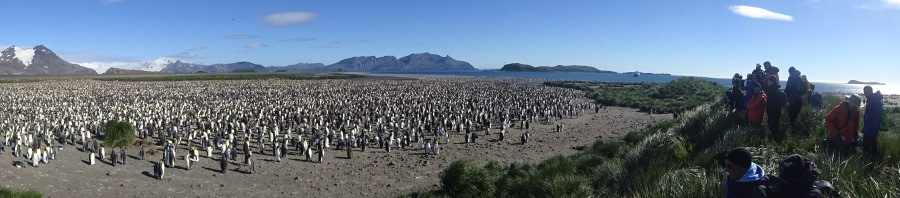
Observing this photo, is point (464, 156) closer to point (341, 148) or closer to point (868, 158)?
point (341, 148)

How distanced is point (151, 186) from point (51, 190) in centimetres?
240

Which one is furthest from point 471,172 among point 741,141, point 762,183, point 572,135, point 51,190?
point 572,135

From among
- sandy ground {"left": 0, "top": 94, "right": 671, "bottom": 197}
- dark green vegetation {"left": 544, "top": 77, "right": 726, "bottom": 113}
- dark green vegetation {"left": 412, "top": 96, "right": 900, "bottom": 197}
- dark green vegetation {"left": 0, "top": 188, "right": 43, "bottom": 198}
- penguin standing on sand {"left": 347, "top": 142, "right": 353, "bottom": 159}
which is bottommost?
sandy ground {"left": 0, "top": 94, "right": 671, "bottom": 197}

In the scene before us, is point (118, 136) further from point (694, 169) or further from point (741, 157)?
point (741, 157)

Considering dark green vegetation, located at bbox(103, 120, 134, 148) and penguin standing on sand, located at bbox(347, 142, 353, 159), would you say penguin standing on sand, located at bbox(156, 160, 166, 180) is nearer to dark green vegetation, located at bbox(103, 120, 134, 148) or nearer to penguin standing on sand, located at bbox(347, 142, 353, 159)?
dark green vegetation, located at bbox(103, 120, 134, 148)

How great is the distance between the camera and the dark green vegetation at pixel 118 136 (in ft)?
70.0

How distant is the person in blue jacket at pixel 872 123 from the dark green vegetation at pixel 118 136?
22.9 metres

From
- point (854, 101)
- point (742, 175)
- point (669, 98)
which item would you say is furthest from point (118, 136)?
point (669, 98)

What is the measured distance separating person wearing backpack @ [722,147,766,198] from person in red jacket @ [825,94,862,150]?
13.2 ft

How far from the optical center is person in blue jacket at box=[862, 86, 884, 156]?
295 inches

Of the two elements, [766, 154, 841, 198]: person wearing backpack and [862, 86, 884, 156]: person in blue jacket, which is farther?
[862, 86, 884, 156]: person in blue jacket

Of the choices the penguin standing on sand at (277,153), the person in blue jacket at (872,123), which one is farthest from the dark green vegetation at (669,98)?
the person in blue jacket at (872,123)

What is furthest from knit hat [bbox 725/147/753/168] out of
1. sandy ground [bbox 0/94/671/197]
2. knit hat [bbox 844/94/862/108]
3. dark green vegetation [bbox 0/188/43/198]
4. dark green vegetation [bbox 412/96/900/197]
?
dark green vegetation [bbox 0/188/43/198]

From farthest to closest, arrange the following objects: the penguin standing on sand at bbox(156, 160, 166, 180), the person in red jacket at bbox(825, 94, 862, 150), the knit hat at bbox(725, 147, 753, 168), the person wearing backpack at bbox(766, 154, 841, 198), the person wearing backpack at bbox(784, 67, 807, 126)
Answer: the penguin standing on sand at bbox(156, 160, 166, 180)
the person wearing backpack at bbox(784, 67, 807, 126)
the person in red jacket at bbox(825, 94, 862, 150)
the knit hat at bbox(725, 147, 753, 168)
the person wearing backpack at bbox(766, 154, 841, 198)
